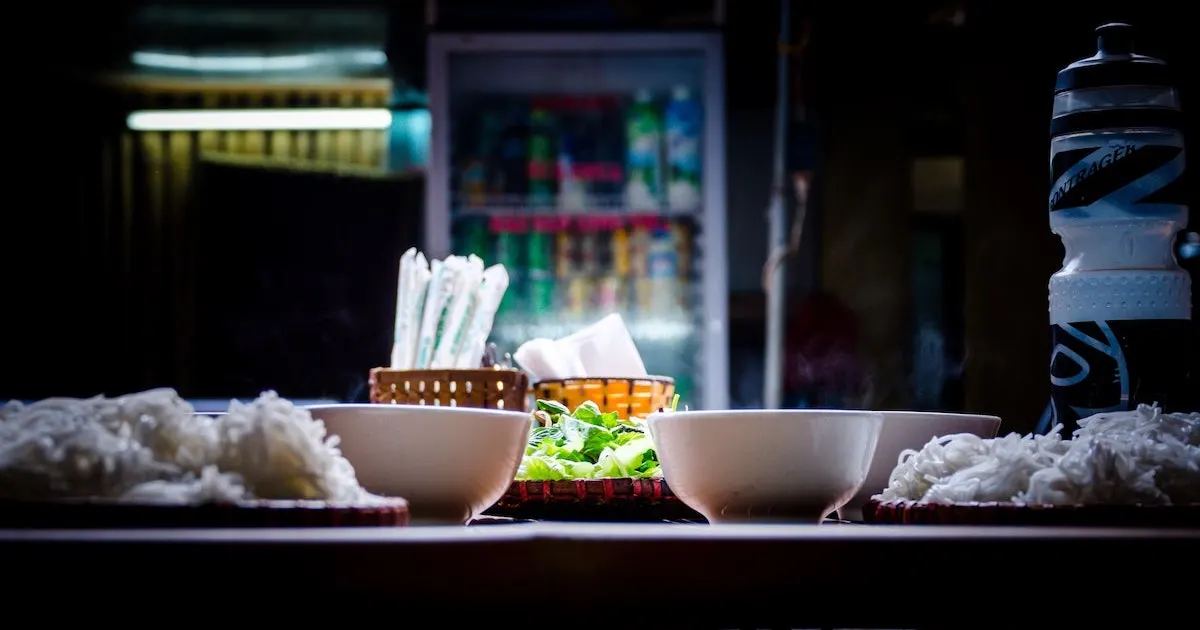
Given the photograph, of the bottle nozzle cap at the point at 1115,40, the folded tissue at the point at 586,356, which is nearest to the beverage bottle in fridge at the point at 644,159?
the folded tissue at the point at 586,356

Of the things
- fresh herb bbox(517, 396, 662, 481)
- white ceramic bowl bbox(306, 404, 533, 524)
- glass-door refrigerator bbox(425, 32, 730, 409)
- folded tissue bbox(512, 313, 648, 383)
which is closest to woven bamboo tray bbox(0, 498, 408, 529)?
white ceramic bowl bbox(306, 404, 533, 524)

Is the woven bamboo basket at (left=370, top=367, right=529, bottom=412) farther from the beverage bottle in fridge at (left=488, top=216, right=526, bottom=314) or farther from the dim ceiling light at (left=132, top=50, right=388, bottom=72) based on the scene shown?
the dim ceiling light at (left=132, top=50, right=388, bottom=72)

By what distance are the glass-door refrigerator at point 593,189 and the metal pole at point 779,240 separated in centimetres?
18

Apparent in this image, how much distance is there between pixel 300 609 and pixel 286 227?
11.7 ft

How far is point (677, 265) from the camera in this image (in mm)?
4051

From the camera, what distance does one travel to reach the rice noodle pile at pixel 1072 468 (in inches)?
29.4

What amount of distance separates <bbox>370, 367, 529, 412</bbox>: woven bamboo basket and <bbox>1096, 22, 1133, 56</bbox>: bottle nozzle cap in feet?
2.23

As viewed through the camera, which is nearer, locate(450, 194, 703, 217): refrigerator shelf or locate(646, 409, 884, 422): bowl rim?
locate(646, 409, 884, 422): bowl rim

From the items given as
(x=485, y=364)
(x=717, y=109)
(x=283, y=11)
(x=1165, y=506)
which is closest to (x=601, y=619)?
(x=1165, y=506)

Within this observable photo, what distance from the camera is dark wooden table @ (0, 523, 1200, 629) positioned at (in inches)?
20.6

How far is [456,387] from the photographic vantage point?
4.50 ft

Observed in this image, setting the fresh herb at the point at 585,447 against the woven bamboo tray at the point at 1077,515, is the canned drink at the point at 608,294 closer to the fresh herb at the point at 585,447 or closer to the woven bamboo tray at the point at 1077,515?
the fresh herb at the point at 585,447

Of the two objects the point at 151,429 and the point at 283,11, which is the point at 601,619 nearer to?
the point at 151,429

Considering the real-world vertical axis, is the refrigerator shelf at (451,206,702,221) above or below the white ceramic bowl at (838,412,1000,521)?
above
